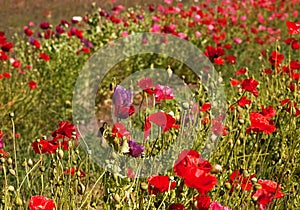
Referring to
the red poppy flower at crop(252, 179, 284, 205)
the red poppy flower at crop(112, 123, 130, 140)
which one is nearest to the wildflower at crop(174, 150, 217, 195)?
the red poppy flower at crop(252, 179, 284, 205)

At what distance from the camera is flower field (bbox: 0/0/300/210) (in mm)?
1802

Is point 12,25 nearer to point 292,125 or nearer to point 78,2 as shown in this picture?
point 78,2

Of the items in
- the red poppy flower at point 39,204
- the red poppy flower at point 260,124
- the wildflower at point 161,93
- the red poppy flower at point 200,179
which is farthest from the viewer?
the wildflower at point 161,93

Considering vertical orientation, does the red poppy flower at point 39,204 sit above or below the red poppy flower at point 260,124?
below

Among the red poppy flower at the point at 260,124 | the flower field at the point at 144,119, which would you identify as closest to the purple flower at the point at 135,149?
the flower field at the point at 144,119

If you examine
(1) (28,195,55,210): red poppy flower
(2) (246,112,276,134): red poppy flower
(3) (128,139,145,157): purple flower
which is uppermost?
(2) (246,112,276,134): red poppy flower

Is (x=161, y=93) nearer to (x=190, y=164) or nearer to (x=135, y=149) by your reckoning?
(x=135, y=149)

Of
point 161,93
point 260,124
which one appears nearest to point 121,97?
point 161,93

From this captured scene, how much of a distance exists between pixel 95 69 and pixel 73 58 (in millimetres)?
226

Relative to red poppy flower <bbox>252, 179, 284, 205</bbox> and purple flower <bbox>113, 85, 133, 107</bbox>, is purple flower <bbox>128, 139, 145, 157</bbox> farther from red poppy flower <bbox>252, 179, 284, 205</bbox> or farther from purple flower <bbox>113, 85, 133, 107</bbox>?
red poppy flower <bbox>252, 179, 284, 205</bbox>

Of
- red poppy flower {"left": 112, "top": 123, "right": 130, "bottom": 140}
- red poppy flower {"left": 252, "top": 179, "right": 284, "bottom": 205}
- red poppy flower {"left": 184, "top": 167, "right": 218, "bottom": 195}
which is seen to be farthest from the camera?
red poppy flower {"left": 112, "top": 123, "right": 130, "bottom": 140}

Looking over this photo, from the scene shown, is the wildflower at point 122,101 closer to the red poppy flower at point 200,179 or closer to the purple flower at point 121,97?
the purple flower at point 121,97

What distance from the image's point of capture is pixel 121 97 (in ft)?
6.06

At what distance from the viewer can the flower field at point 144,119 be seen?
5.91ft
